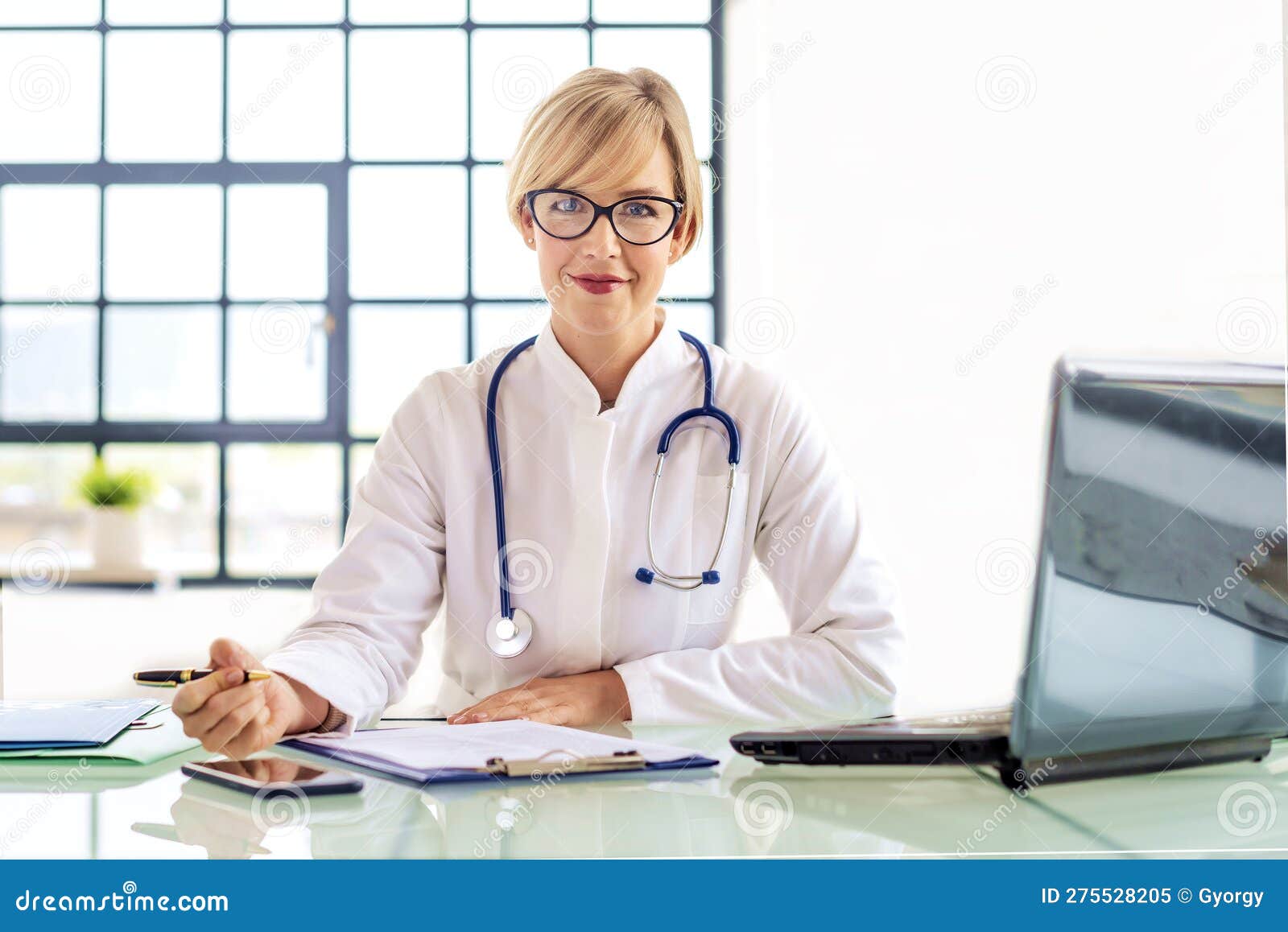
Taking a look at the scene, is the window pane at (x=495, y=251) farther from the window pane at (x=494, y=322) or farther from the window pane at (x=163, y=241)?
the window pane at (x=163, y=241)

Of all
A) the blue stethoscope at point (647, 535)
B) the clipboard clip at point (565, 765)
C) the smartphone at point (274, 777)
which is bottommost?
the smartphone at point (274, 777)

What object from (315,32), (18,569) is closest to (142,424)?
(18,569)

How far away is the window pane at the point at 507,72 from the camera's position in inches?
116

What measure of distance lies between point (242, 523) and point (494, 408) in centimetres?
190

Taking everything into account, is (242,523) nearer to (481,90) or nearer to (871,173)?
(481,90)

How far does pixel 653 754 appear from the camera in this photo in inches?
30.5

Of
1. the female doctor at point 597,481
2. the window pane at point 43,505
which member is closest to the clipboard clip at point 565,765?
the female doctor at point 597,481

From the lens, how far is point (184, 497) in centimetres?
294

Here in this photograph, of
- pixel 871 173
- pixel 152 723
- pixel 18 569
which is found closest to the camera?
pixel 152 723

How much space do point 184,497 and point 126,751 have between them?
90.8 inches

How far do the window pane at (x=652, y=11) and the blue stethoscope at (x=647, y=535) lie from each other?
194cm

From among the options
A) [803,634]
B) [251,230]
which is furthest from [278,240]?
[803,634]

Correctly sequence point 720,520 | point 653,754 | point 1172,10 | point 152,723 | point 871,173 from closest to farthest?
1. point 653,754
2. point 152,723
3. point 720,520
4. point 1172,10
5. point 871,173

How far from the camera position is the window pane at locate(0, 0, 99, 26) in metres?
2.92
